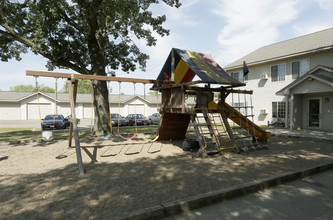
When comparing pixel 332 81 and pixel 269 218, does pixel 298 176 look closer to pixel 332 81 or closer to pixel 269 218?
pixel 269 218

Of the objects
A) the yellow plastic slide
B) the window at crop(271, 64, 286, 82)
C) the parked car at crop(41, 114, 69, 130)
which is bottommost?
the parked car at crop(41, 114, 69, 130)

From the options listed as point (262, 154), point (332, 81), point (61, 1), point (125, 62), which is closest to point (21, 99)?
point (125, 62)

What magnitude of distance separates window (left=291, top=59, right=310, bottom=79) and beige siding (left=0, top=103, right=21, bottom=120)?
38334 mm

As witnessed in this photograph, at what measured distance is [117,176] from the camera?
5.12 metres

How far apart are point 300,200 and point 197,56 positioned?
22.9ft

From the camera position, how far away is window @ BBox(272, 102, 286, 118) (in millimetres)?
17938

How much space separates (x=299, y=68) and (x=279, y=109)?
3.86 meters

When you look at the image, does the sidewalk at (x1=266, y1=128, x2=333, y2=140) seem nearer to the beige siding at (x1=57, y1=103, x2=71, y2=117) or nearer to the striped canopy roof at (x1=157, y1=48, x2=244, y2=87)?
the striped canopy roof at (x1=157, y1=48, x2=244, y2=87)

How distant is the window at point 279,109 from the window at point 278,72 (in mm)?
2227

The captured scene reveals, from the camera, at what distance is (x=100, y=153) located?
308 inches

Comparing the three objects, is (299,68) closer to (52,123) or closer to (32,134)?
(32,134)

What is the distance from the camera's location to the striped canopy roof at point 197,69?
786 cm

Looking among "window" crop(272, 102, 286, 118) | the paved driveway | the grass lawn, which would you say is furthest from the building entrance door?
the paved driveway

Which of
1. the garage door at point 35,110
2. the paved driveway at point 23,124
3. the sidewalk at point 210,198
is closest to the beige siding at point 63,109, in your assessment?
the garage door at point 35,110
